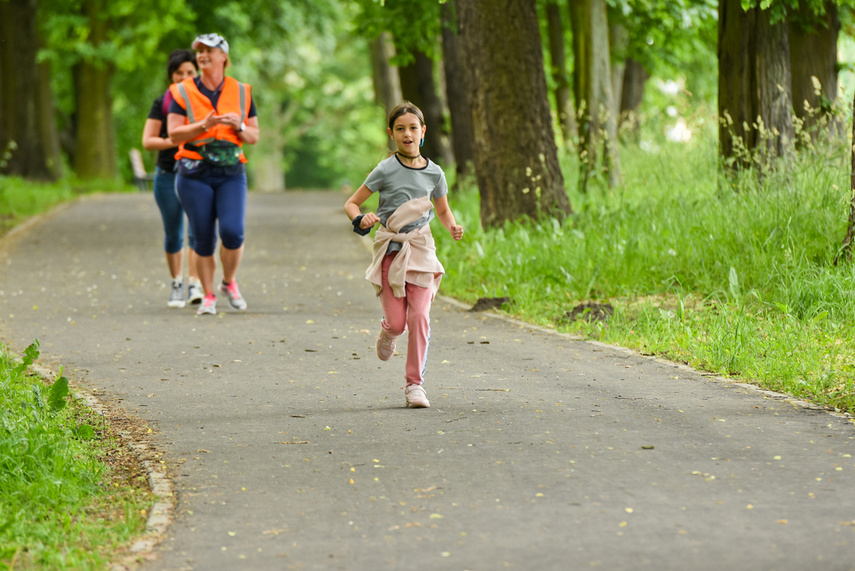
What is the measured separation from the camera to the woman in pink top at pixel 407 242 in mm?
5984

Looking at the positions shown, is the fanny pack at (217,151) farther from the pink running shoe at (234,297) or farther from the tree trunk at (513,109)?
the tree trunk at (513,109)

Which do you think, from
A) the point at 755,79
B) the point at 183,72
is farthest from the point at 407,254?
the point at 755,79

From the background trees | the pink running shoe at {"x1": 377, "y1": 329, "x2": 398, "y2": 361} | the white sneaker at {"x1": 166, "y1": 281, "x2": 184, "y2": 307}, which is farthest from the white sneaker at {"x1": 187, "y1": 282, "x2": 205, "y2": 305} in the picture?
the pink running shoe at {"x1": 377, "y1": 329, "x2": 398, "y2": 361}

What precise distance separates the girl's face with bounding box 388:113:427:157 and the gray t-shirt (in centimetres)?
10

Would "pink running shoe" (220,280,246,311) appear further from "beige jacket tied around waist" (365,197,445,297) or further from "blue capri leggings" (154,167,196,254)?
"beige jacket tied around waist" (365,197,445,297)

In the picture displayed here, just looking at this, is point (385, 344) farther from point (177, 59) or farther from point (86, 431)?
point (177, 59)

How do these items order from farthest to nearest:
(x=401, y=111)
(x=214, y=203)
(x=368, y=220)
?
(x=214, y=203) < (x=401, y=111) < (x=368, y=220)

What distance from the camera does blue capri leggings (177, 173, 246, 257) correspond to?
9.48m

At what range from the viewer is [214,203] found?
966cm

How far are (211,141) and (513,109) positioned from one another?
409 centimetres

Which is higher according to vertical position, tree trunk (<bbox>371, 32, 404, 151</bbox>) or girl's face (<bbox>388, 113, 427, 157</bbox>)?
tree trunk (<bbox>371, 32, 404, 151</bbox>)

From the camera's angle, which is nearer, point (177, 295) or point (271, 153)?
point (177, 295)

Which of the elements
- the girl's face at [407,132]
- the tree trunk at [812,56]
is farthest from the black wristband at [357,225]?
the tree trunk at [812,56]

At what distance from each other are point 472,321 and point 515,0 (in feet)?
14.6
